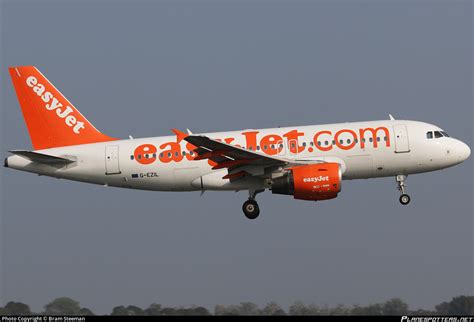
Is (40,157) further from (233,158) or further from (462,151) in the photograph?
(462,151)

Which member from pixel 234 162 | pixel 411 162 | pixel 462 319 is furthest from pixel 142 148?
pixel 462 319

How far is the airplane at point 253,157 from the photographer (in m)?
52.1

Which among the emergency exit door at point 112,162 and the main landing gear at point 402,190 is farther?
the emergency exit door at point 112,162

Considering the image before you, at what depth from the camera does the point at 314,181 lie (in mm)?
51375

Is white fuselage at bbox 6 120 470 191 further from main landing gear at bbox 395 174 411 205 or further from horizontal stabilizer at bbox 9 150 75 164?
main landing gear at bbox 395 174 411 205

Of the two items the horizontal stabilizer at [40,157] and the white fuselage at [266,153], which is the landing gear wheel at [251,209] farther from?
the horizontal stabilizer at [40,157]

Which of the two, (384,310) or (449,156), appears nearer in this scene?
(384,310)

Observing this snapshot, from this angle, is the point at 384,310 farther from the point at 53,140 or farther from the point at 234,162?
the point at 53,140

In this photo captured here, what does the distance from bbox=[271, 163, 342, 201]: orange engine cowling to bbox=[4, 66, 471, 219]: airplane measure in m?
0.05

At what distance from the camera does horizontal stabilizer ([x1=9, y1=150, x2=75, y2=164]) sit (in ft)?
176

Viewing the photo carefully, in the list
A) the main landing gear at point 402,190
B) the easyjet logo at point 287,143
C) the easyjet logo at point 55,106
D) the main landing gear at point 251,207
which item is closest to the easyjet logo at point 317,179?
the easyjet logo at point 287,143

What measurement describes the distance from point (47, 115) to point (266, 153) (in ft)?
39.5

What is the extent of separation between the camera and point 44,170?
5481 cm

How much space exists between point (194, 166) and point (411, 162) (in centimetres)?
1068
